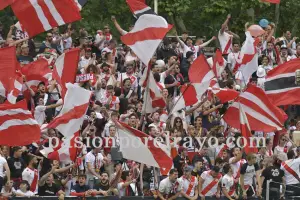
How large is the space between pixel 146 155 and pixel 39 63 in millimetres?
5804

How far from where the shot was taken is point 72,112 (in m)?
29.2

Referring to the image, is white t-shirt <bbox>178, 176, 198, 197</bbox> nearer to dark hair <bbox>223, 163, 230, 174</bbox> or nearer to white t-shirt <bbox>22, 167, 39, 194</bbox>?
dark hair <bbox>223, 163, 230, 174</bbox>

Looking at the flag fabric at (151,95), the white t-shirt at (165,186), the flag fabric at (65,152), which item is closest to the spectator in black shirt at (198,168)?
the white t-shirt at (165,186)

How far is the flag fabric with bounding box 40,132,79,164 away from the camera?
29.4 m

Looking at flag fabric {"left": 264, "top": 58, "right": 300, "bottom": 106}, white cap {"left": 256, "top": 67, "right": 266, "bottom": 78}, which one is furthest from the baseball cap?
white cap {"left": 256, "top": 67, "right": 266, "bottom": 78}

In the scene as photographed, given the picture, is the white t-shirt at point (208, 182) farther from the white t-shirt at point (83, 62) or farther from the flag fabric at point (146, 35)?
the white t-shirt at point (83, 62)

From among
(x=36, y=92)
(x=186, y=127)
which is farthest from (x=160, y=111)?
(x=36, y=92)

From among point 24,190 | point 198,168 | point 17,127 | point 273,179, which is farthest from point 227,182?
point 17,127

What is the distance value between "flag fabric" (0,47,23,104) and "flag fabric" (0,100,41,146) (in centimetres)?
97

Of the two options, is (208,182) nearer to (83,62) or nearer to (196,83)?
(196,83)

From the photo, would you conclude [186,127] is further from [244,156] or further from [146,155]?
[146,155]

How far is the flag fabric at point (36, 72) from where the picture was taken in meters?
33.4

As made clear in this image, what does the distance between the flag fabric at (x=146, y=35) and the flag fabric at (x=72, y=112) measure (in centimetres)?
135

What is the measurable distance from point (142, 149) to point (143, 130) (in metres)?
2.61
